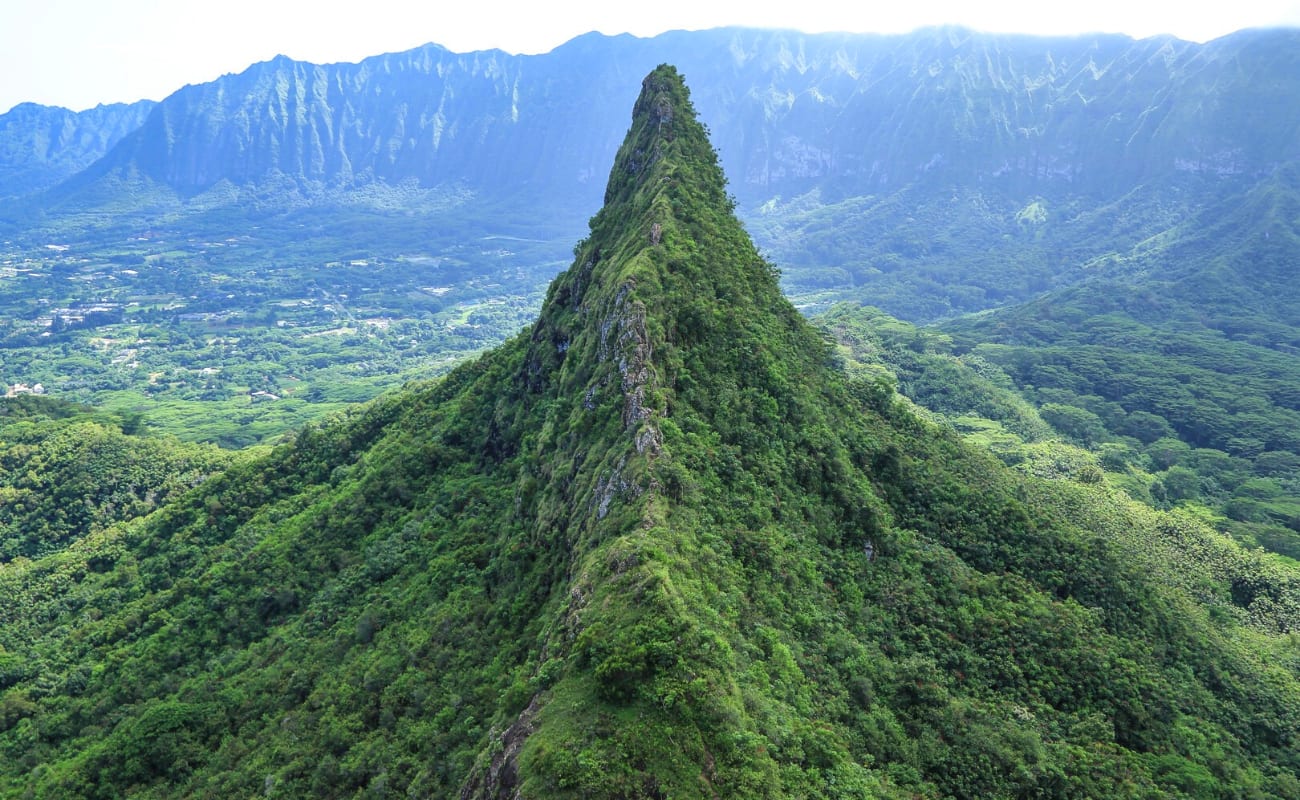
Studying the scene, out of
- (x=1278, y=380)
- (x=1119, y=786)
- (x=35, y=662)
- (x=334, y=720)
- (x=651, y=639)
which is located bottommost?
(x=1278, y=380)

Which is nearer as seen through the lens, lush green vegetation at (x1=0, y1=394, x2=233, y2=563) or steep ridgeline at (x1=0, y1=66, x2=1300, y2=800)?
steep ridgeline at (x1=0, y1=66, x2=1300, y2=800)

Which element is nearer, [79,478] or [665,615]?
[665,615]

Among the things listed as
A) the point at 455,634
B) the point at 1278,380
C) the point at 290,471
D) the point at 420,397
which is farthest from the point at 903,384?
the point at 455,634

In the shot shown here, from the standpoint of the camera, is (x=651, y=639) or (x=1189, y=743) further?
(x=1189, y=743)

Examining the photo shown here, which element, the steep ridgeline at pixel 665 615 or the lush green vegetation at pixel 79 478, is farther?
the lush green vegetation at pixel 79 478

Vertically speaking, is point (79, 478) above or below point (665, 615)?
below

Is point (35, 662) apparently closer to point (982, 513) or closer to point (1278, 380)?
point (982, 513)

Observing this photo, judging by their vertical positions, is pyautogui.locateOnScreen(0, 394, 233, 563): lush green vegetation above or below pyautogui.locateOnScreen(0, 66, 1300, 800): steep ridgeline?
below

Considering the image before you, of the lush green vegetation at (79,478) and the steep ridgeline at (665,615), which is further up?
the steep ridgeline at (665,615)
